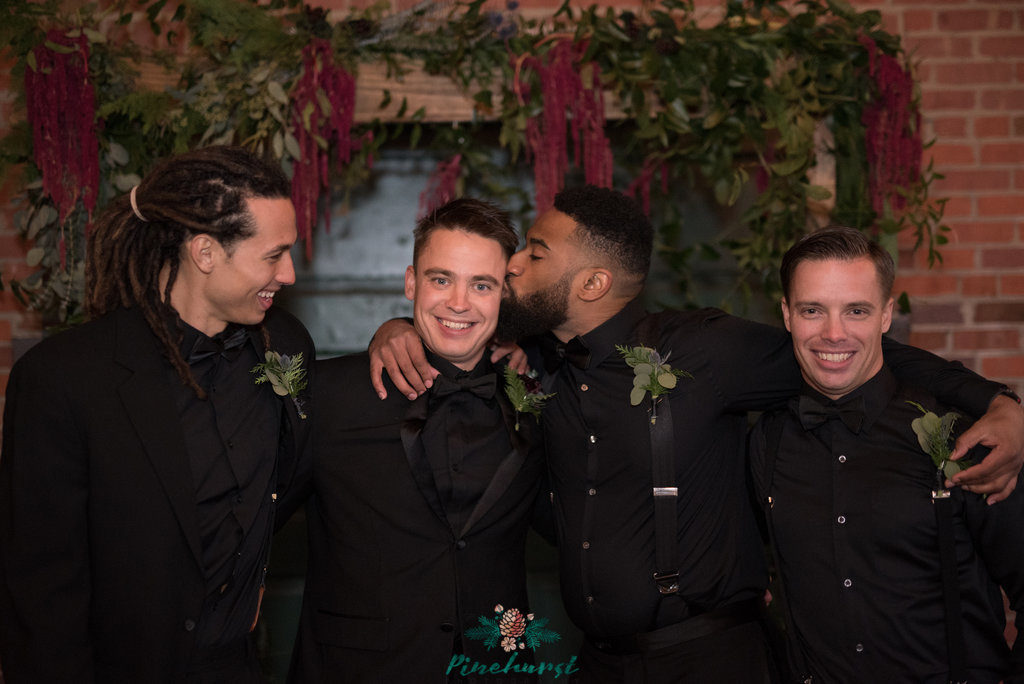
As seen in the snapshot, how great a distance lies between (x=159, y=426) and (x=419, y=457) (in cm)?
68

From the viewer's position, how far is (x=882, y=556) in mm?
2252

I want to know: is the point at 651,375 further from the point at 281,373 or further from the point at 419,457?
the point at 281,373

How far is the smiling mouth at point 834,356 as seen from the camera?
235cm

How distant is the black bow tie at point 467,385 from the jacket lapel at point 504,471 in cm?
8

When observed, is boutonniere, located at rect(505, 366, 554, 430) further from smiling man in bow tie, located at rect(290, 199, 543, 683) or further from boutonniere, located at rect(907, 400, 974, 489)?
boutonniere, located at rect(907, 400, 974, 489)

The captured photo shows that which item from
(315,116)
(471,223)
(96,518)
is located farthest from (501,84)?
(96,518)

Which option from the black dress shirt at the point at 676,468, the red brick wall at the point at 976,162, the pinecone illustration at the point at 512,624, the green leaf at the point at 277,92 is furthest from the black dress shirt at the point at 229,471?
the red brick wall at the point at 976,162

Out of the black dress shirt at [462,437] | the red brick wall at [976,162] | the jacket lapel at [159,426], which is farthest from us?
the red brick wall at [976,162]

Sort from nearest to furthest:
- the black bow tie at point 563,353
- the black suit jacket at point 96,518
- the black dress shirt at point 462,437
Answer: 1. the black suit jacket at point 96,518
2. the black dress shirt at point 462,437
3. the black bow tie at point 563,353

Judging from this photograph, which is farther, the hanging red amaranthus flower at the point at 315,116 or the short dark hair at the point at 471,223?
the hanging red amaranthus flower at the point at 315,116

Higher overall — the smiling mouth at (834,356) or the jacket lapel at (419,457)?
the smiling mouth at (834,356)

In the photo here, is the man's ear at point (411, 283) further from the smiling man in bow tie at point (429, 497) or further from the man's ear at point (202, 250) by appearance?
the man's ear at point (202, 250)

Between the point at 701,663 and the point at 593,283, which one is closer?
the point at 701,663

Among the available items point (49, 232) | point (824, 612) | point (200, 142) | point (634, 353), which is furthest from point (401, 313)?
point (824, 612)
